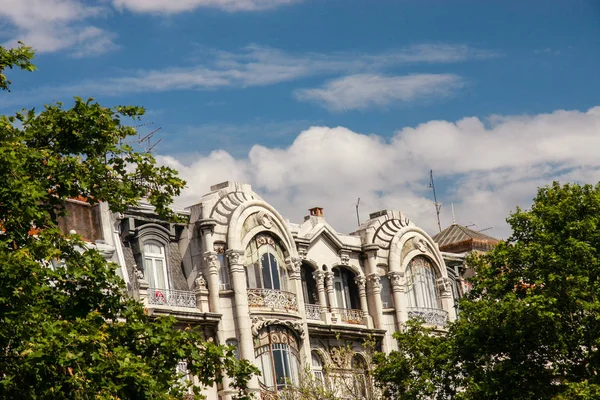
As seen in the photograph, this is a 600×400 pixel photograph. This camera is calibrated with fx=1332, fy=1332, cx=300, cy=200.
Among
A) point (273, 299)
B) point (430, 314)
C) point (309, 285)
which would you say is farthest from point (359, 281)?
point (273, 299)

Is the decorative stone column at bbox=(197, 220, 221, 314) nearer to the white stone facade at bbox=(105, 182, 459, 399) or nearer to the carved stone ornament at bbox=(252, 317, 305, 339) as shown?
the white stone facade at bbox=(105, 182, 459, 399)

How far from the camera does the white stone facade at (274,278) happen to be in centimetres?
4362

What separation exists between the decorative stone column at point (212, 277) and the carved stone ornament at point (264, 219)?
9.32 feet

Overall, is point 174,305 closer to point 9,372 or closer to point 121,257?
point 121,257

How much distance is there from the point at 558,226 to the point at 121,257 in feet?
49.6

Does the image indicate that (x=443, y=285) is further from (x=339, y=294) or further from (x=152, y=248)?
(x=152, y=248)

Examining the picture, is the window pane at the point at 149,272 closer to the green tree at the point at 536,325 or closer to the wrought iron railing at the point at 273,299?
the wrought iron railing at the point at 273,299

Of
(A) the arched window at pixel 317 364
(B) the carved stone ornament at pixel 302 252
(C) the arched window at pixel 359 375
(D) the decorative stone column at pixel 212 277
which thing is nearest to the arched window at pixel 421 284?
(C) the arched window at pixel 359 375

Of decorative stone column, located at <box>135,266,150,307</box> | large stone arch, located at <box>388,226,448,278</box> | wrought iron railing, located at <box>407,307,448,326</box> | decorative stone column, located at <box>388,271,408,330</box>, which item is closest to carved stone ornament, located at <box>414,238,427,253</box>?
large stone arch, located at <box>388,226,448,278</box>

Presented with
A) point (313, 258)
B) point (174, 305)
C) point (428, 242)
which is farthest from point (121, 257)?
point (428, 242)

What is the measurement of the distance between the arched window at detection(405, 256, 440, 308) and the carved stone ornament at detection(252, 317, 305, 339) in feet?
27.3

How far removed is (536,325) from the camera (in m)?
42.9

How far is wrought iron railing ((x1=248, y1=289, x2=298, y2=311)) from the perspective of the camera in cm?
4556

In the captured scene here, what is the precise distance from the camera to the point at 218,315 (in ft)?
144
